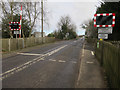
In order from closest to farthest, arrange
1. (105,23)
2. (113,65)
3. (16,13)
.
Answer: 1. (113,65)
2. (105,23)
3. (16,13)

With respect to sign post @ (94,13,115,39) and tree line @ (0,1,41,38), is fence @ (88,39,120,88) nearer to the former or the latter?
sign post @ (94,13,115,39)

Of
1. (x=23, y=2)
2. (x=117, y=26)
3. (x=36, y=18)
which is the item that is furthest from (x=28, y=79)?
(x=36, y=18)

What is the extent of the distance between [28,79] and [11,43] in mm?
10249

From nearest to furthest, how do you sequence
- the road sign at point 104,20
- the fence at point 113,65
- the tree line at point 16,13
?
the fence at point 113,65 → the road sign at point 104,20 → the tree line at point 16,13

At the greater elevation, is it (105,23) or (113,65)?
(105,23)

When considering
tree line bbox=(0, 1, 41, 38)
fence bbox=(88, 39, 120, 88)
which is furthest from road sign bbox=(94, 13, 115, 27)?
tree line bbox=(0, 1, 41, 38)

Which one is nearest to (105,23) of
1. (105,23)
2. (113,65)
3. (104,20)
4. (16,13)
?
(105,23)

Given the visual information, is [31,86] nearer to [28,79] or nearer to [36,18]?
[28,79]

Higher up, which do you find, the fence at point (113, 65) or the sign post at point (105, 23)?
the sign post at point (105, 23)

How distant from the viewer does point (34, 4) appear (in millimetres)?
25000

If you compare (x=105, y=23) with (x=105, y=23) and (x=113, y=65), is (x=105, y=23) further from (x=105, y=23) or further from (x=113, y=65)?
(x=113, y=65)

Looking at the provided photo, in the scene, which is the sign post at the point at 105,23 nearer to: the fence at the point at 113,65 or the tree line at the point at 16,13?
the fence at the point at 113,65

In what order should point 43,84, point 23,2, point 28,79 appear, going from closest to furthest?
point 43,84 → point 28,79 → point 23,2

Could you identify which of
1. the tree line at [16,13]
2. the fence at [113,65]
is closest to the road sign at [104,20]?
the fence at [113,65]
